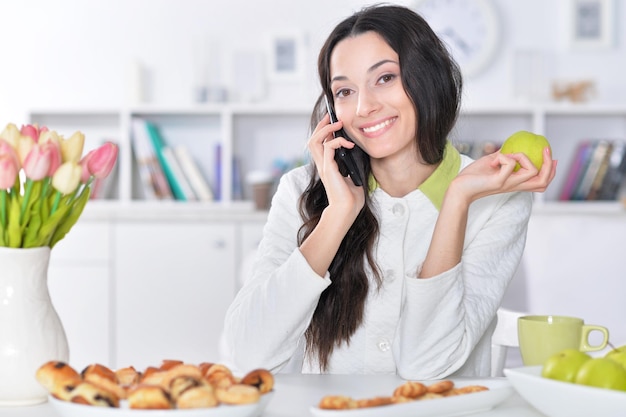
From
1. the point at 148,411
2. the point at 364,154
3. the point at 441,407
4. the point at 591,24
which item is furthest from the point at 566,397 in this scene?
the point at 591,24

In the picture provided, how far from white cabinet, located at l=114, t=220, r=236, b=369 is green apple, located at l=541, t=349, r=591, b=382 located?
2.78 metres

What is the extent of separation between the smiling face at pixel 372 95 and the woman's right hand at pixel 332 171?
0.04 metres

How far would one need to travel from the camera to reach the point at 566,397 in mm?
878

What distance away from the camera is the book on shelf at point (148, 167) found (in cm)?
392

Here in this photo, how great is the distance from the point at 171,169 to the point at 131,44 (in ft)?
→ 2.17

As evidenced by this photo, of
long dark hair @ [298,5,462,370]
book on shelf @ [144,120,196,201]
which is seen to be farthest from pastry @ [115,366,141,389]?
book on shelf @ [144,120,196,201]

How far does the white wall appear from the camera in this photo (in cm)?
405

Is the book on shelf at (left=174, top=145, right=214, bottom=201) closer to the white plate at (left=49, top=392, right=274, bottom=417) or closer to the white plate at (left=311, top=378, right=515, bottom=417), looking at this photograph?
the white plate at (left=311, top=378, right=515, bottom=417)

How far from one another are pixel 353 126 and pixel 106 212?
A: 7.34 feet

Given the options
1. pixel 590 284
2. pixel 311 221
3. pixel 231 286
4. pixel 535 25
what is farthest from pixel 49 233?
pixel 535 25

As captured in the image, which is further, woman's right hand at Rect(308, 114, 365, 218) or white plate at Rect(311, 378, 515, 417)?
woman's right hand at Rect(308, 114, 365, 218)

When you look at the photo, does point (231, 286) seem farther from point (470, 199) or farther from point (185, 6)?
point (470, 199)

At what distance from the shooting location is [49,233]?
A: 3.35 feet

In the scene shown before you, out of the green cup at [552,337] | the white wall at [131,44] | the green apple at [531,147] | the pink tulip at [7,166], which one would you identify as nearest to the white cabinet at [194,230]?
the white wall at [131,44]
